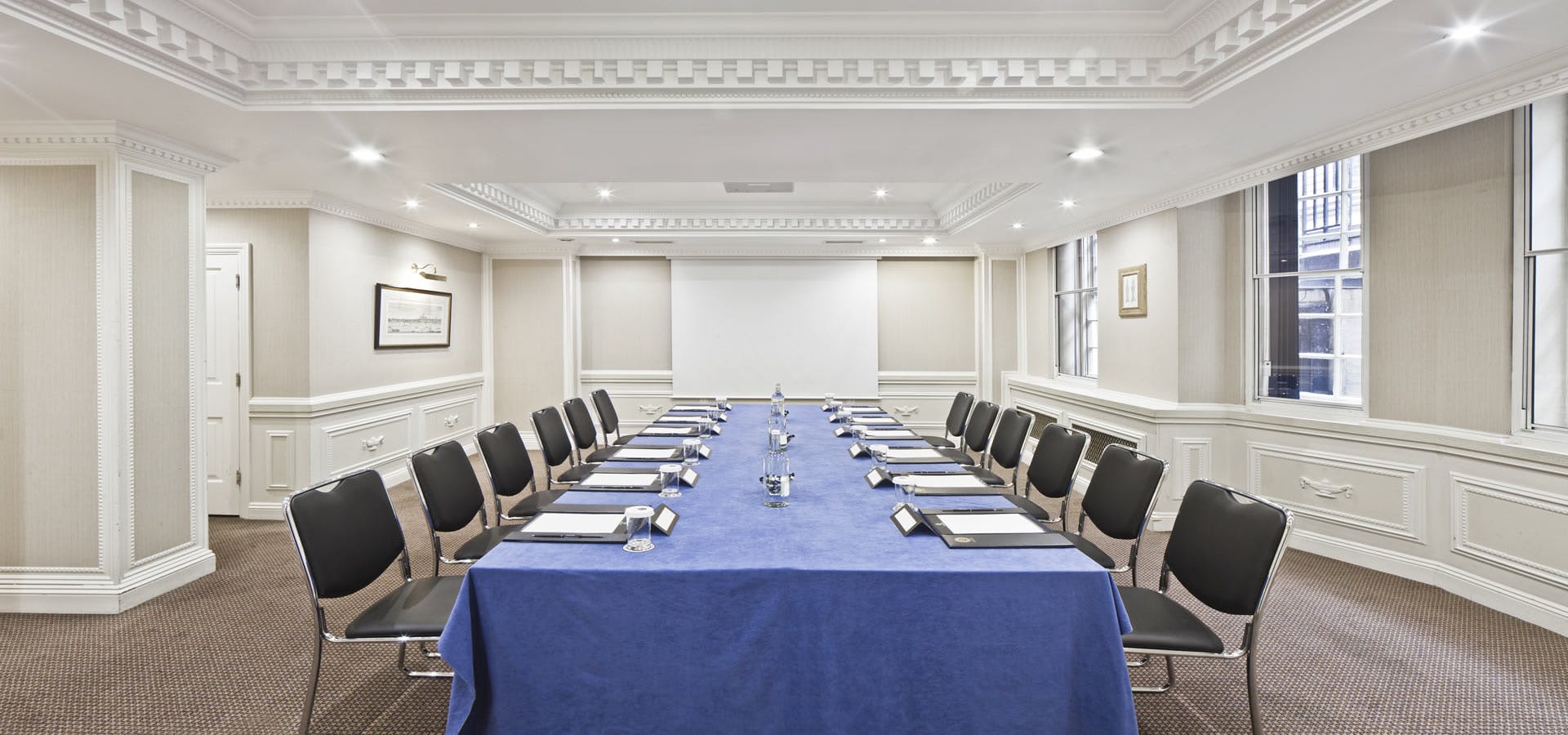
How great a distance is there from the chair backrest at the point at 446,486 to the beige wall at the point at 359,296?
8.57 feet

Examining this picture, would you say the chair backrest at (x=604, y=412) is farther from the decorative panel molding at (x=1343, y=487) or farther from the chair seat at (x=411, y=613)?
the decorative panel molding at (x=1343, y=487)

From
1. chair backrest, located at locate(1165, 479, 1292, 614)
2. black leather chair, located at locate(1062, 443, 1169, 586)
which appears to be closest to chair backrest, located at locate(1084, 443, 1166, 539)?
black leather chair, located at locate(1062, 443, 1169, 586)

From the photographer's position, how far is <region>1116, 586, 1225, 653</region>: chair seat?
1.77m

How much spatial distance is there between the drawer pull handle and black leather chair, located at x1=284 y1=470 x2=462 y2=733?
4.46 metres

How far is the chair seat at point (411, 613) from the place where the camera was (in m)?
1.85

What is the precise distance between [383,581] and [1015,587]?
10.9 feet

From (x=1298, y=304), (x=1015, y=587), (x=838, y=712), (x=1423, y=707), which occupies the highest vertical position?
(x=1298, y=304)

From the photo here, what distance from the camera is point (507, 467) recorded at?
3.06 meters

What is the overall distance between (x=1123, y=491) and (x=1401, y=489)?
212 cm

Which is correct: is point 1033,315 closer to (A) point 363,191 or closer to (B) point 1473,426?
(B) point 1473,426

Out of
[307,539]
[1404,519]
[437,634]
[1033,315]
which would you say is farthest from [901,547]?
[1033,315]

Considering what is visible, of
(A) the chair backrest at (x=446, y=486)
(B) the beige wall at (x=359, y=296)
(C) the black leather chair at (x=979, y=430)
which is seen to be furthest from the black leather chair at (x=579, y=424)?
(C) the black leather chair at (x=979, y=430)

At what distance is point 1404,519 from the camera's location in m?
3.24

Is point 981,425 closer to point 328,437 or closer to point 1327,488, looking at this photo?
point 1327,488
